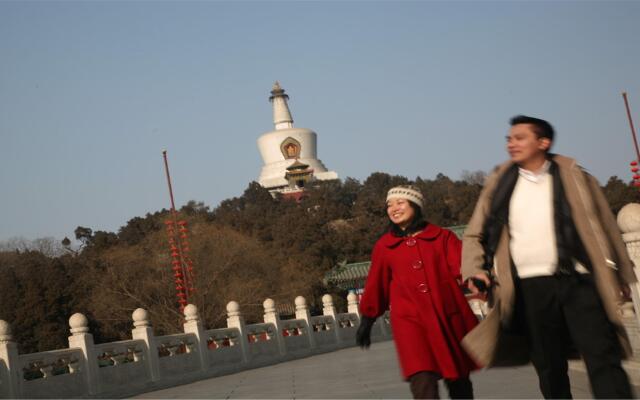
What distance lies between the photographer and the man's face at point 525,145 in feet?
16.7

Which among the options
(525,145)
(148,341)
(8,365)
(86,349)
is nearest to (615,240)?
(525,145)

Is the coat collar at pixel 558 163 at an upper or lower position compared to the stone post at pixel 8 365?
upper

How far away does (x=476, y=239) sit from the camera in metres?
5.11

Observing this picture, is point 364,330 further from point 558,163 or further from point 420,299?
point 558,163

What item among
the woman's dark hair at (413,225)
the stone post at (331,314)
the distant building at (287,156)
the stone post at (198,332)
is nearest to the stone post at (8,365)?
the stone post at (198,332)

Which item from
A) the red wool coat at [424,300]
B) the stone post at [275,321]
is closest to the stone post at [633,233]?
the red wool coat at [424,300]

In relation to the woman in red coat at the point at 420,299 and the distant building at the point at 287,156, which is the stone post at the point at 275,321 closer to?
the woman in red coat at the point at 420,299

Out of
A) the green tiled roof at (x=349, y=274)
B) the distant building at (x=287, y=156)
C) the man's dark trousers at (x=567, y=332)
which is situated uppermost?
the distant building at (x=287, y=156)

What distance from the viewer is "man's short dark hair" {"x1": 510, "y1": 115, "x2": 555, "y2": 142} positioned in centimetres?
514

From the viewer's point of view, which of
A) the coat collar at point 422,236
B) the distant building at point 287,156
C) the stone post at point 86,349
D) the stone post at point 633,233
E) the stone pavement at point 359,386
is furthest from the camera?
the distant building at point 287,156

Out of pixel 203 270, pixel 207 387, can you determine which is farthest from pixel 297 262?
pixel 207 387

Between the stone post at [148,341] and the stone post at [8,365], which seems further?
the stone post at [148,341]

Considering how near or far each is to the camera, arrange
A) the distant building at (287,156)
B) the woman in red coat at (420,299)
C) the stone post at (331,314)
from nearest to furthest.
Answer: the woman in red coat at (420,299) → the stone post at (331,314) → the distant building at (287,156)

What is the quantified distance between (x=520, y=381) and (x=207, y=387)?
6.42 metres
